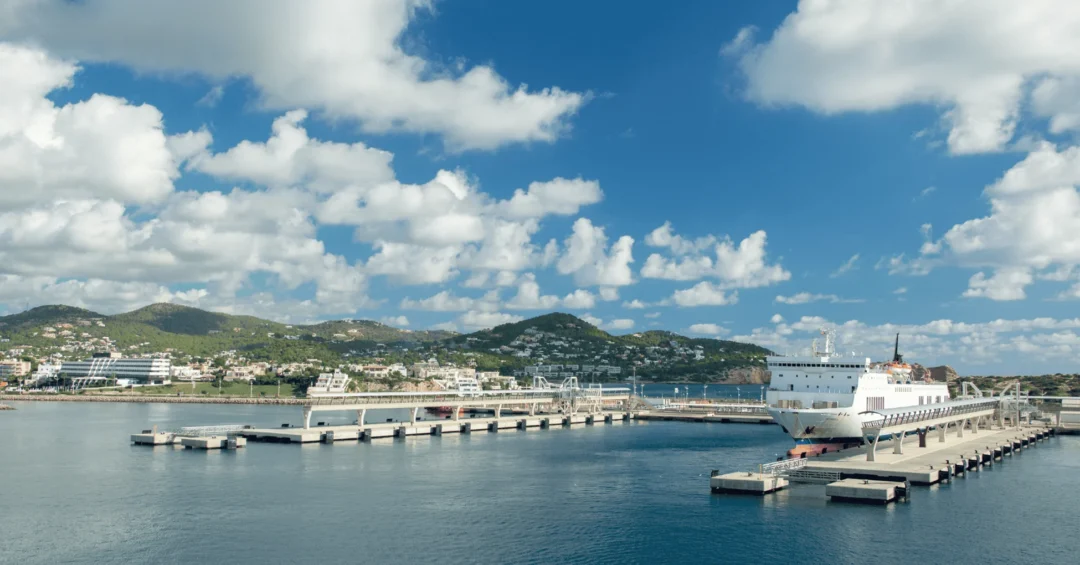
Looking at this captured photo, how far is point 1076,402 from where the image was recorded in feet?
447

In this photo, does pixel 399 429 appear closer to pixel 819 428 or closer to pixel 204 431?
pixel 204 431

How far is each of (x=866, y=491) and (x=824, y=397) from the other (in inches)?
887

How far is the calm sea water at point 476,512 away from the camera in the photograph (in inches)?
1539

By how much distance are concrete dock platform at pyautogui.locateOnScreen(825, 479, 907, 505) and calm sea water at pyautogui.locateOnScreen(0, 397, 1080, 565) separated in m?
1.02

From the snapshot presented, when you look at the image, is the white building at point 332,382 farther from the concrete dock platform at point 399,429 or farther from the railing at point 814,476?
the railing at point 814,476

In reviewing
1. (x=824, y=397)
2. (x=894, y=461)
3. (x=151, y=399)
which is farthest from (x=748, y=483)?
(x=151, y=399)

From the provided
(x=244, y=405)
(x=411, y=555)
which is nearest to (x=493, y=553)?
(x=411, y=555)

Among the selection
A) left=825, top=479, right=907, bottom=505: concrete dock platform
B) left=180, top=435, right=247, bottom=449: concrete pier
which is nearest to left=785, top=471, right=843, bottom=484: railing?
left=825, top=479, right=907, bottom=505: concrete dock platform

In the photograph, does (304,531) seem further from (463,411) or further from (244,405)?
(244,405)

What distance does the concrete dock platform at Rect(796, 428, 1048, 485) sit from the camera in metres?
55.9

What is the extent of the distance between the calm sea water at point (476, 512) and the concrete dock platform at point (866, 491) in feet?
3.35

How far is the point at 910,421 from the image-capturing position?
232 feet

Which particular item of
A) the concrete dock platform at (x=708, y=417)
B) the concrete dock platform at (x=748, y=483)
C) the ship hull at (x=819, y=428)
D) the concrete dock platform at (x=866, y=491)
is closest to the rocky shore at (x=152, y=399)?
Result: the concrete dock platform at (x=708, y=417)

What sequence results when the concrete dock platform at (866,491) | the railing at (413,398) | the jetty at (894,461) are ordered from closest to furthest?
the concrete dock platform at (866,491)
the jetty at (894,461)
the railing at (413,398)
